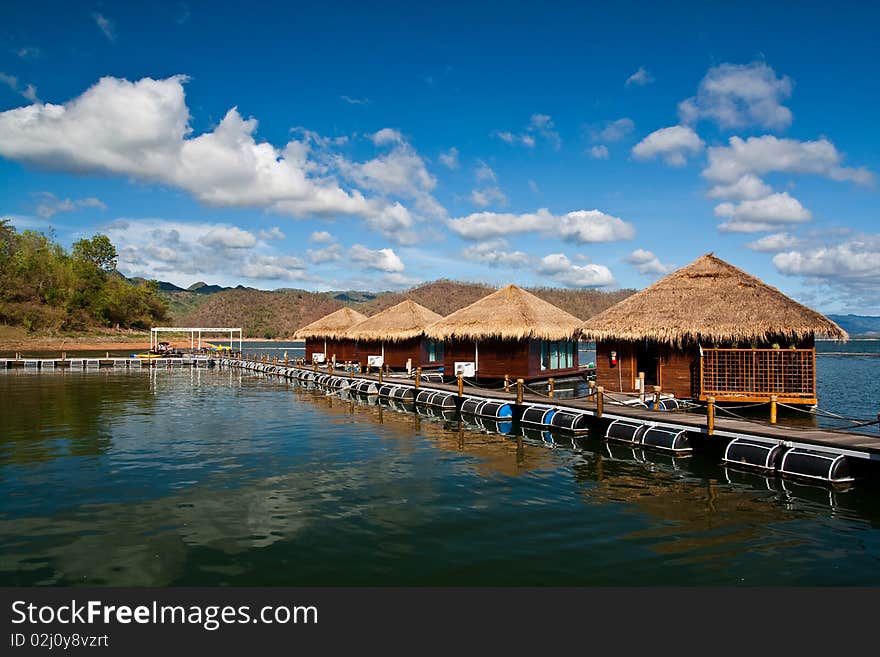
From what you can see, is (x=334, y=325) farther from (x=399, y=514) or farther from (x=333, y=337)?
(x=399, y=514)

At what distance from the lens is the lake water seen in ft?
25.8

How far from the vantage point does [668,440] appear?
15758 mm

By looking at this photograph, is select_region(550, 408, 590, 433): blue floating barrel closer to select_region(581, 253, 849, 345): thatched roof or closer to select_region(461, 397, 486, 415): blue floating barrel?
select_region(461, 397, 486, 415): blue floating barrel

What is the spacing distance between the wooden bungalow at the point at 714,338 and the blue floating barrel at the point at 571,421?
518cm

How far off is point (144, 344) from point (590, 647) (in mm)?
89642

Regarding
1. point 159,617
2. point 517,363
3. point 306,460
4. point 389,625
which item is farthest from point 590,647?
point 517,363

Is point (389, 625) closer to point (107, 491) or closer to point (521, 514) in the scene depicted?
point (521, 514)

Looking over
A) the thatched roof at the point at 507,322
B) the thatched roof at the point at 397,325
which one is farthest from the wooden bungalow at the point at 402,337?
the thatched roof at the point at 507,322

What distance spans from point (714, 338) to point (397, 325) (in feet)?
66.7

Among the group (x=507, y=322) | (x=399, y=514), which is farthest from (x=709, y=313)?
(x=399, y=514)

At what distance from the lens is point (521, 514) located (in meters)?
10.5

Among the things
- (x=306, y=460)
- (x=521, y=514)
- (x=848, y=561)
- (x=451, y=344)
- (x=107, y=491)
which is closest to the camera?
(x=848, y=561)

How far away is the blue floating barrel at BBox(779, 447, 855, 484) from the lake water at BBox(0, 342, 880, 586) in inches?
13.4

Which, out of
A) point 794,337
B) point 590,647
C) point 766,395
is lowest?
point 590,647
